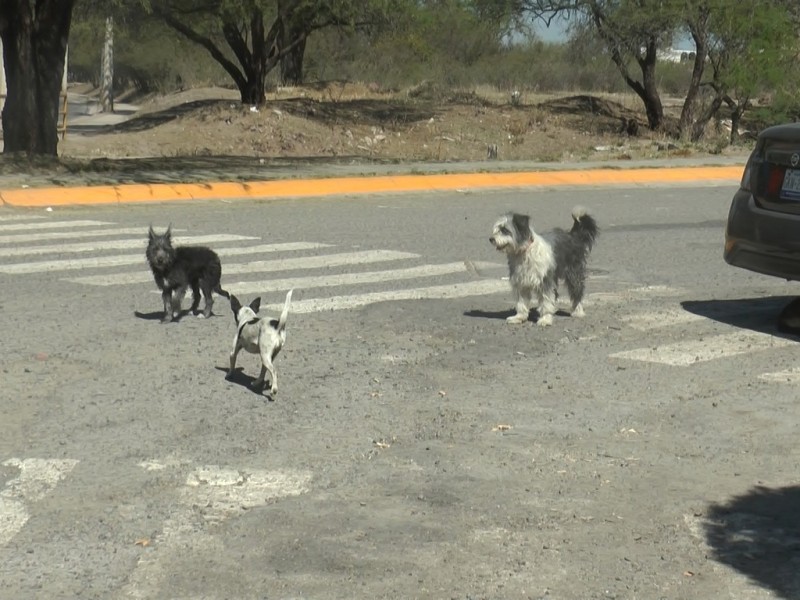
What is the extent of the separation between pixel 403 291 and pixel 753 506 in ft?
18.2

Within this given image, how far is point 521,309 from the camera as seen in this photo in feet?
32.5

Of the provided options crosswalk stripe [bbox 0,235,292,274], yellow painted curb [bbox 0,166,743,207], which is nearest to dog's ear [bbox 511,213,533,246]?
crosswalk stripe [bbox 0,235,292,274]

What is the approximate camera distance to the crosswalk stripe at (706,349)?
891 cm

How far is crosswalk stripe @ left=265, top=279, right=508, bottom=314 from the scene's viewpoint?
34.4 feet

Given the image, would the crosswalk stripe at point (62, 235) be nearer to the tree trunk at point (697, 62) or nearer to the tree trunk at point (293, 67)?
the tree trunk at point (697, 62)

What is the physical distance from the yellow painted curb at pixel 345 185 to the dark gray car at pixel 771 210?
32.4 feet

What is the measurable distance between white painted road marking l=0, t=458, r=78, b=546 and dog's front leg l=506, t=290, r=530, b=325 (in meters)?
4.26

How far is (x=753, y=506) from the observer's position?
19.7 feet

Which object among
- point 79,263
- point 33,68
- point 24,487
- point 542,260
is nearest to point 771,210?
point 542,260

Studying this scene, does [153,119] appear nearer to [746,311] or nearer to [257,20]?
[257,20]

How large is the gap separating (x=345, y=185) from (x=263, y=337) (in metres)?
12.7

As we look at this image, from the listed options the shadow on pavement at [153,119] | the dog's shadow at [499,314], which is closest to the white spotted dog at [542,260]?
the dog's shadow at [499,314]

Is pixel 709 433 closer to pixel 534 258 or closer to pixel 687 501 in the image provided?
pixel 687 501

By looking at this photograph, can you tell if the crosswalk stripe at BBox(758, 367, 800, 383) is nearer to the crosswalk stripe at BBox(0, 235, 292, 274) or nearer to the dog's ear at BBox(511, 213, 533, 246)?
the dog's ear at BBox(511, 213, 533, 246)
